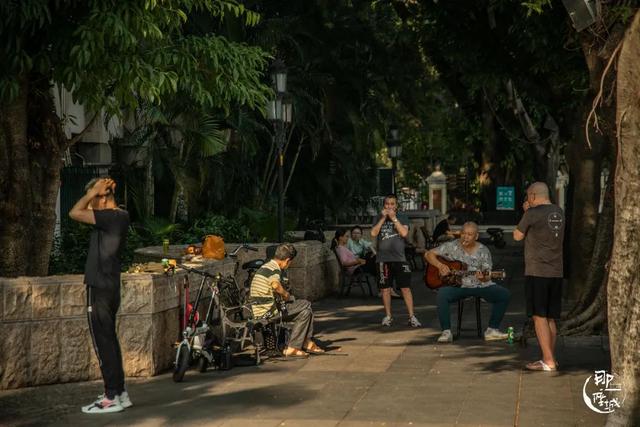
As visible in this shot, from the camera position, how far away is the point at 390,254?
1612 centimetres

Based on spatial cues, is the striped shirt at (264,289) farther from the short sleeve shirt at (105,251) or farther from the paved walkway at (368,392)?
the short sleeve shirt at (105,251)

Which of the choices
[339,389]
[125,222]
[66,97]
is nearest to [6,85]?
[125,222]

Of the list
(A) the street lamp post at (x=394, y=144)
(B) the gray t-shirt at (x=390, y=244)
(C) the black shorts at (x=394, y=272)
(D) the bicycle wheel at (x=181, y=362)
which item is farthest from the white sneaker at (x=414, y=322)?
(A) the street lamp post at (x=394, y=144)

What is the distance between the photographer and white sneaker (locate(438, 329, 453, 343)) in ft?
45.9

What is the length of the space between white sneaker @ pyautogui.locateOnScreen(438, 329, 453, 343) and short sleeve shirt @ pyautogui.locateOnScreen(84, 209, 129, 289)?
194 inches

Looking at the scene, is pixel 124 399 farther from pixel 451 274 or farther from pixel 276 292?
pixel 451 274

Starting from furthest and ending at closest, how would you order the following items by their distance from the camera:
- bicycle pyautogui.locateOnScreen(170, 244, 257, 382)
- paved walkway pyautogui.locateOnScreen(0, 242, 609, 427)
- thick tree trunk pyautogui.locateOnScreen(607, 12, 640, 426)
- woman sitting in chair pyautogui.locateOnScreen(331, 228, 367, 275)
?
woman sitting in chair pyautogui.locateOnScreen(331, 228, 367, 275), bicycle pyautogui.locateOnScreen(170, 244, 257, 382), paved walkway pyautogui.locateOnScreen(0, 242, 609, 427), thick tree trunk pyautogui.locateOnScreen(607, 12, 640, 426)

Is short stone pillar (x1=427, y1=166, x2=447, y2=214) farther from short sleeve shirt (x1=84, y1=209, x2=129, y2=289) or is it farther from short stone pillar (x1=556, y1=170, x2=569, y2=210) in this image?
short sleeve shirt (x1=84, y1=209, x2=129, y2=289)

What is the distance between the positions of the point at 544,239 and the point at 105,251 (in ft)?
14.4

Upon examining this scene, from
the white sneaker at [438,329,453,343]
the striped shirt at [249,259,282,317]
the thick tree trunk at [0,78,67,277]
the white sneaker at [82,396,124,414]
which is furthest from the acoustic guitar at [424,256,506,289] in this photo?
the white sneaker at [82,396,124,414]

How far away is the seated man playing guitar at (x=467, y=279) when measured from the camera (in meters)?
14.1

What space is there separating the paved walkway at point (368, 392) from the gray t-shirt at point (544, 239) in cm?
97

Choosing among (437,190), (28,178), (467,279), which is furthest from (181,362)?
(437,190)

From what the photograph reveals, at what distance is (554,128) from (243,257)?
22.2 m
